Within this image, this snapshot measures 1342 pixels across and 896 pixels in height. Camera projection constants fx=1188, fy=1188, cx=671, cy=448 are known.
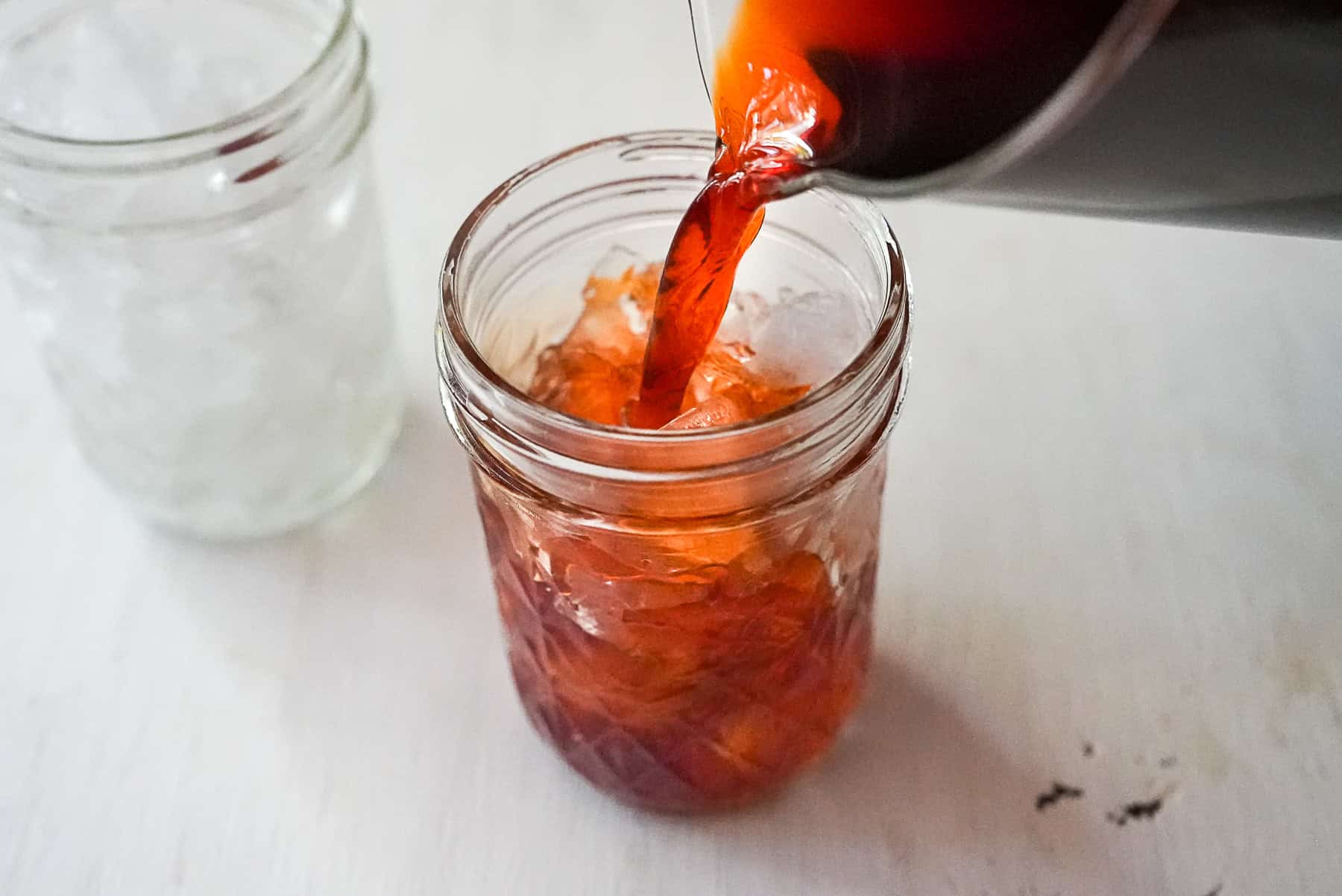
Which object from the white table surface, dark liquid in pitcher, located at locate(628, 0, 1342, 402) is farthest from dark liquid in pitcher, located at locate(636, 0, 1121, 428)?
the white table surface

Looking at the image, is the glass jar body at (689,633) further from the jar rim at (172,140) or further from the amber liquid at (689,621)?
the jar rim at (172,140)

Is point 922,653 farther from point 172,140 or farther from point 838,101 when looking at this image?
point 172,140

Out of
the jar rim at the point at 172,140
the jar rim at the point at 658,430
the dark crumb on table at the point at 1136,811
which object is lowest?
the dark crumb on table at the point at 1136,811

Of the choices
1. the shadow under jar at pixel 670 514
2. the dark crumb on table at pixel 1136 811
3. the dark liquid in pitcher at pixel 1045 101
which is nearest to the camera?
the dark liquid in pitcher at pixel 1045 101

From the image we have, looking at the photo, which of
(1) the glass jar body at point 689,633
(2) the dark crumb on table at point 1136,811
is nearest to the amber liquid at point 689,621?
(1) the glass jar body at point 689,633

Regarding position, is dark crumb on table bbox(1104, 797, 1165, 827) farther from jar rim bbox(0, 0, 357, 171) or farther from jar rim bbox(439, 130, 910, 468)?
jar rim bbox(0, 0, 357, 171)

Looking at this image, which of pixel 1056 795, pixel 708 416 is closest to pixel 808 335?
pixel 708 416

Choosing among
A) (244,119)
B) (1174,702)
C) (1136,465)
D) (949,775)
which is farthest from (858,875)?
(244,119)

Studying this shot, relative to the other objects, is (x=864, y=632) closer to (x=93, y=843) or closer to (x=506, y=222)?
(x=506, y=222)
